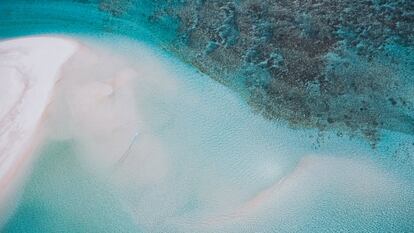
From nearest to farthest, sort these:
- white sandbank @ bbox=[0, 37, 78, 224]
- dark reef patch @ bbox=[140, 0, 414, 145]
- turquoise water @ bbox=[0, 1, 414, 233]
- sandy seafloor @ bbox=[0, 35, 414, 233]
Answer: turquoise water @ bbox=[0, 1, 414, 233]
sandy seafloor @ bbox=[0, 35, 414, 233]
white sandbank @ bbox=[0, 37, 78, 224]
dark reef patch @ bbox=[140, 0, 414, 145]

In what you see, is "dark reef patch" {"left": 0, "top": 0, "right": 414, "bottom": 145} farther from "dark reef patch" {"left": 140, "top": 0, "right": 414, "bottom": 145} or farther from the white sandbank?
the white sandbank

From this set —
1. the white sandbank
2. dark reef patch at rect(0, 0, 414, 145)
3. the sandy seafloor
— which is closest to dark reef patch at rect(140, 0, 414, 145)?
dark reef patch at rect(0, 0, 414, 145)

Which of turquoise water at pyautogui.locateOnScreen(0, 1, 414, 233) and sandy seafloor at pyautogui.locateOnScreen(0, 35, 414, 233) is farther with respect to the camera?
sandy seafloor at pyautogui.locateOnScreen(0, 35, 414, 233)

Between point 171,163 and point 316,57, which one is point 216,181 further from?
Result: point 316,57

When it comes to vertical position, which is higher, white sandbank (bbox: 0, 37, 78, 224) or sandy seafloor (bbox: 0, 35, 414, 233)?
white sandbank (bbox: 0, 37, 78, 224)

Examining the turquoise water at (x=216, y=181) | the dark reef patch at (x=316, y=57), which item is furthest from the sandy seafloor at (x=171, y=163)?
the dark reef patch at (x=316, y=57)

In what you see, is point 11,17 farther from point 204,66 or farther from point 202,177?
point 202,177

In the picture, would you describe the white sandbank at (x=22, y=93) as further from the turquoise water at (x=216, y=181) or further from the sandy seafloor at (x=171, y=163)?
the turquoise water at (x=216, y=181)

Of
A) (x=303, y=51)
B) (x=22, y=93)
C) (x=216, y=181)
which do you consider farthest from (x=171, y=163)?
(x=22, y=93)

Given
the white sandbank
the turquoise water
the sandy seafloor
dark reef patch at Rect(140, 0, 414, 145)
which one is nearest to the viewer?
the turquoise water
